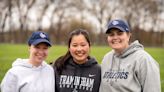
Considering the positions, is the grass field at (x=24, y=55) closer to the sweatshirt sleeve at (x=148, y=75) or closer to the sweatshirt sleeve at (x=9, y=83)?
the sweatshirt sleeve at (x=148, y=75)

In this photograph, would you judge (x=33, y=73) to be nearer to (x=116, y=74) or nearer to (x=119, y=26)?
(x=116, y=74)

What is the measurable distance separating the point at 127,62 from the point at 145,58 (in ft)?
0.85

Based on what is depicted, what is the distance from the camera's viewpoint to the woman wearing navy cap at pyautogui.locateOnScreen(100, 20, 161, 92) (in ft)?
14.3

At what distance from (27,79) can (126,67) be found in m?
1.10

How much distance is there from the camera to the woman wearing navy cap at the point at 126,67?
4352 mm

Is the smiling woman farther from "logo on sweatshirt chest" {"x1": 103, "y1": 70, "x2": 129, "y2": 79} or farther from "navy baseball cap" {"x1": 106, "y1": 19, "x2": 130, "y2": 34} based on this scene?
"navy baseball cap" {"x1": 106, "y1": 19, "x2": 130, "y2": 34}

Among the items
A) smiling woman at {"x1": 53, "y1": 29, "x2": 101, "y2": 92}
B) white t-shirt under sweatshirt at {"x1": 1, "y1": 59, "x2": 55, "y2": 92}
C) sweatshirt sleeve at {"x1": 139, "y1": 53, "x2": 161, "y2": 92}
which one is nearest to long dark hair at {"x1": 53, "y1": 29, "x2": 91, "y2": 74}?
→ smiling woman at {"x1": 53, "y1": 29, "x2": 101, "y2": 92}

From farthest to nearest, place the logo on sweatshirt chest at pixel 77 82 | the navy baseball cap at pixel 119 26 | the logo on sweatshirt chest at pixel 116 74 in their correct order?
1. the logo on sweatshirt chest at pixel 77 82
2. the navy baseball cap at pixel 119 26
3. the logo on sweatshirt chest at pixel 116 74

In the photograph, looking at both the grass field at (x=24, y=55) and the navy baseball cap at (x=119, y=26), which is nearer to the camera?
the navy baseball cap at (x=119, y=26)

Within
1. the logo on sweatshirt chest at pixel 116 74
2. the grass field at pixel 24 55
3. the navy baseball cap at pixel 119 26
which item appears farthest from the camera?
the grass field at pixel 24 55

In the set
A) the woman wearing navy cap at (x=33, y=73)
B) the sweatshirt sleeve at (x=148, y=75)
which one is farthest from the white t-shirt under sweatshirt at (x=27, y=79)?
the sweatshirt sleeve at (x=148, y=75)

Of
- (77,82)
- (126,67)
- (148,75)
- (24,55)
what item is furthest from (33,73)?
(24,55)

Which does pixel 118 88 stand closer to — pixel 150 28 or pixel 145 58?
pixel 145 58

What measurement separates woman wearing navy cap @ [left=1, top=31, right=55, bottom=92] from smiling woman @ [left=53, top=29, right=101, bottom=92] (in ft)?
0.64
